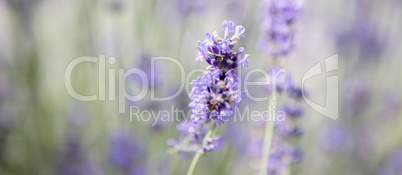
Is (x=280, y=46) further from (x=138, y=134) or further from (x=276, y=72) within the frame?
(x=138, y=134)

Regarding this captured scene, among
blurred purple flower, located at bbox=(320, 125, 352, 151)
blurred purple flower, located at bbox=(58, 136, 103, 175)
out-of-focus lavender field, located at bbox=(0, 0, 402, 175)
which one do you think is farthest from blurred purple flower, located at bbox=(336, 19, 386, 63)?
blurred purple flower, located at bbox=(58, 136, 103, 175)

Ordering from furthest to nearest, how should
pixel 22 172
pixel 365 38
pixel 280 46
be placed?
pixel 365 38 < pixel 22 172 < pixel 280 46

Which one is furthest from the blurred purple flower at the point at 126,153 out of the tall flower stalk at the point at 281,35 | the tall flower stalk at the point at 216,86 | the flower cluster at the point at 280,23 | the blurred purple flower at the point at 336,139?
the blurred purple flower at the point at 336,139

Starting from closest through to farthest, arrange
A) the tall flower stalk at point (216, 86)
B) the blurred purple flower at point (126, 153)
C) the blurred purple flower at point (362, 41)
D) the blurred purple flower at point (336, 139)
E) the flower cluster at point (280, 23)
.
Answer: the tall flower stalk at point (216, 86) < the flower cluster at point (280, 23) < the blurred purple flower at point (126, 153) < the blurred purple flower at point (336, 139) < the blurred purple flower at point (362, 41)

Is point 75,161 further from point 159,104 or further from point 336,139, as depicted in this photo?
point 336,139

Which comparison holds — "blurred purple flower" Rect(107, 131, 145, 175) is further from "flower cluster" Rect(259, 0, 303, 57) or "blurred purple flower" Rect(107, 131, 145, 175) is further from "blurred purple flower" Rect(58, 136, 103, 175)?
"flower cluster" Rect(259, 0, 303, 57)

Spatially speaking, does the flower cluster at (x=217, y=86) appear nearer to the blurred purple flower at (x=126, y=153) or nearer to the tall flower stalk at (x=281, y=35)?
the tall flower stalk at (x=281, y=35)

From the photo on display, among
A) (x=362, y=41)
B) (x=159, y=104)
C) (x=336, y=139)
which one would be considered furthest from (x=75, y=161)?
(x=362, y=41)

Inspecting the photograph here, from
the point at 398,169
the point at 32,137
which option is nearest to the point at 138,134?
the point at 32,137
